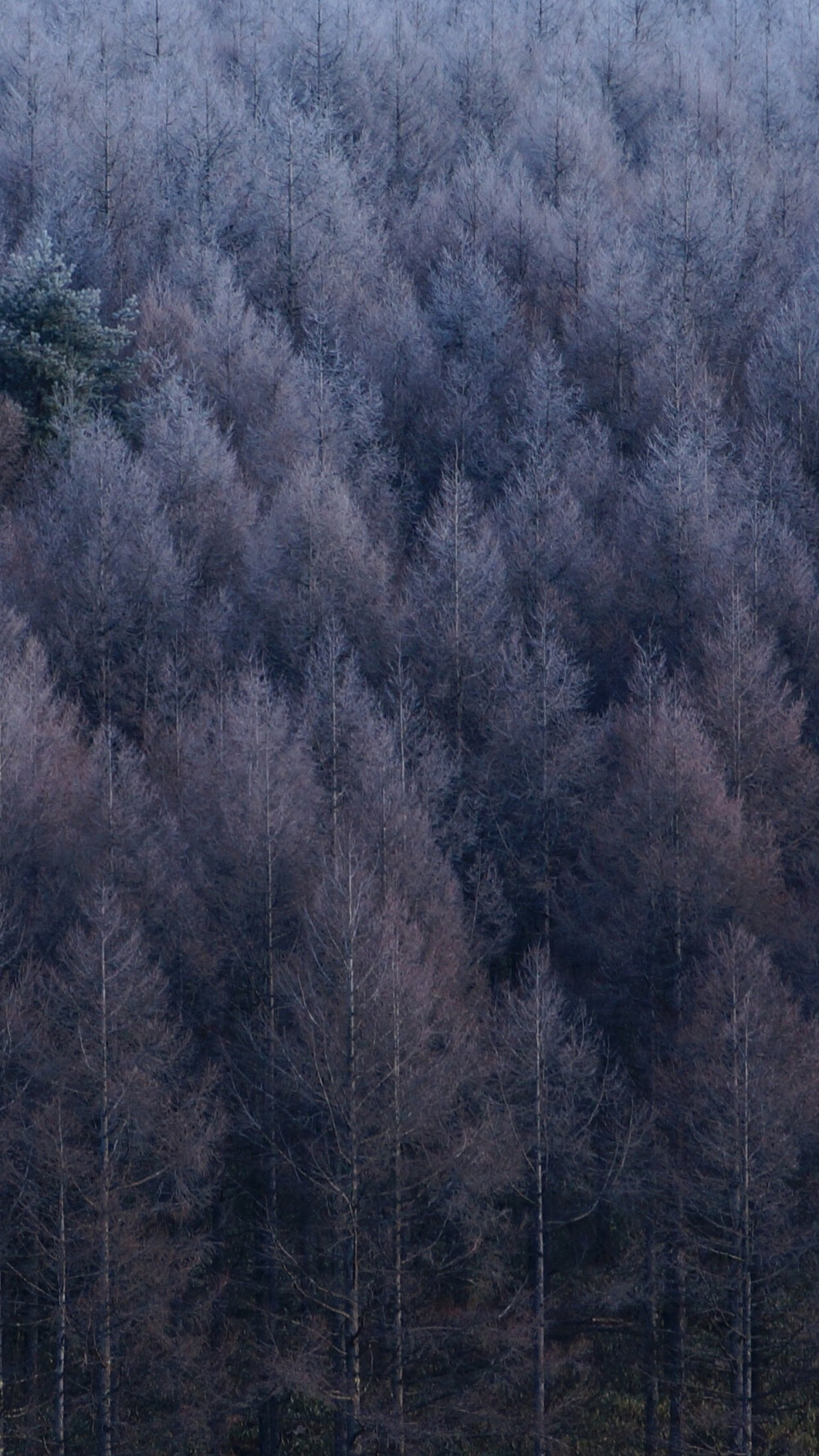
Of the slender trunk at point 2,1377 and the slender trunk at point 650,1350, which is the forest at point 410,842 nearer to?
the slender trunk at point 650,1350

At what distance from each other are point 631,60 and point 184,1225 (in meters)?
72.3

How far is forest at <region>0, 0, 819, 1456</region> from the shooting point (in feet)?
80.4

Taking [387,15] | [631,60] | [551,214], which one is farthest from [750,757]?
[387,15]

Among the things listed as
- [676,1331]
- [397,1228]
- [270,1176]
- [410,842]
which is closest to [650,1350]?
[676,1331]

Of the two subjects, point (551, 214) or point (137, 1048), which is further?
point (551, 214)

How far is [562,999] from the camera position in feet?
95.3

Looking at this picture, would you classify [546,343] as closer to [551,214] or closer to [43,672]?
[551,214]

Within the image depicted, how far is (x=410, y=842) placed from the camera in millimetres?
30641

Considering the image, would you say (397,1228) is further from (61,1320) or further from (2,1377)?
(2,1377)

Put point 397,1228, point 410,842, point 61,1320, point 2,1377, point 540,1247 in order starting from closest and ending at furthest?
point 61,1320 < point 397,1228 < point 540,1247 < point 2,1377 < point 410,842

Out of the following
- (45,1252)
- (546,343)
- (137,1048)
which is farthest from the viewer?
(546,343)

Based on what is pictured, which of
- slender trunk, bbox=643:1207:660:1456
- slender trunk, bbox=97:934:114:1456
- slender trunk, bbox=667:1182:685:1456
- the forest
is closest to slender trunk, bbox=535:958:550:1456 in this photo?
the forest

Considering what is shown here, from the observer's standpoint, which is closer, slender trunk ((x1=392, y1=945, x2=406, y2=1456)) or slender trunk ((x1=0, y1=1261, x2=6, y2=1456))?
slender trunk ((x1=0, y1=1261, x2=6, y2=1456))

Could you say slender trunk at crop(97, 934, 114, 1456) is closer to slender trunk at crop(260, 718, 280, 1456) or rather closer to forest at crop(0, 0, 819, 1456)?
forest at crop(0, 0, 819, 1456)
